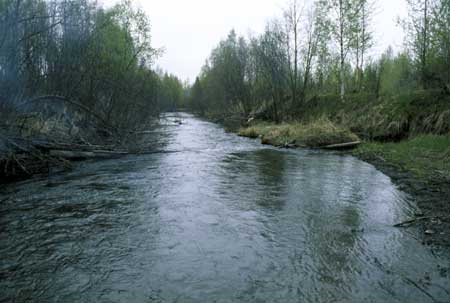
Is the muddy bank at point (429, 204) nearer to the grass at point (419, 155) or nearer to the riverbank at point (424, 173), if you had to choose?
the riverbank at point (424, 173)

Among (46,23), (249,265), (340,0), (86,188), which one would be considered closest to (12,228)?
(86,188)

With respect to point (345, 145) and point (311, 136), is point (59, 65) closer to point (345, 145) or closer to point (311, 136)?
point (311, 136)

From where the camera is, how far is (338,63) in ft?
105

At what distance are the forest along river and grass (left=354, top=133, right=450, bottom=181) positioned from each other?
164cm

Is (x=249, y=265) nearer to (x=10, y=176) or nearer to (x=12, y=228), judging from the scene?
(x=12, y=228)

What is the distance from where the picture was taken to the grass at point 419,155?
10.4 meters

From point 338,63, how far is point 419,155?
21628 millimetres

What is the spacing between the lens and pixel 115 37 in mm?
29875

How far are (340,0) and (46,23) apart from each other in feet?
84.5

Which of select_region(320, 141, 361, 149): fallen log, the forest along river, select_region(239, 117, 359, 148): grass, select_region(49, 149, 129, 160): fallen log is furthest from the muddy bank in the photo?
select_region(49, 149, 129, 160): fallen log

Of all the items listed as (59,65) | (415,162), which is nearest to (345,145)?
(415,162)

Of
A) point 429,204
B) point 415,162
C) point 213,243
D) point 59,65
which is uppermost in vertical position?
point 59,65

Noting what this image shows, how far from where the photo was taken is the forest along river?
4.20 meters

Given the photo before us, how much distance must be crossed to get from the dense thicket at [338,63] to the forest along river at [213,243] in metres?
13.2
